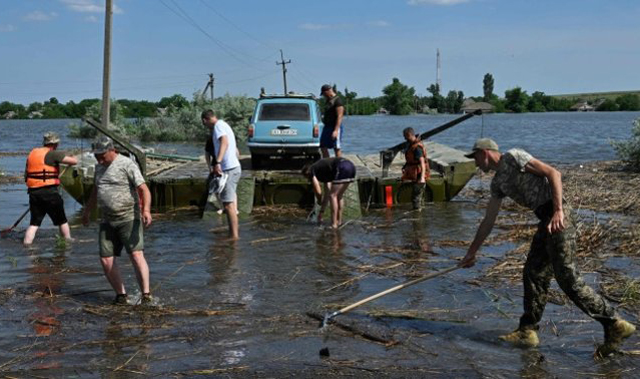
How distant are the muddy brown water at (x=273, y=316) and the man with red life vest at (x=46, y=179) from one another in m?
0.54

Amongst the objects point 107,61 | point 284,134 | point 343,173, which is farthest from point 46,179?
point 107,61

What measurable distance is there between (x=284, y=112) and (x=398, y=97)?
135 metres

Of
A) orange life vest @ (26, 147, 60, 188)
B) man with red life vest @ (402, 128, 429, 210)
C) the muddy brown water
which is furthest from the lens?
man with red life vest @ (402, 128, 429, 210)

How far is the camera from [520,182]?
5.92 metres

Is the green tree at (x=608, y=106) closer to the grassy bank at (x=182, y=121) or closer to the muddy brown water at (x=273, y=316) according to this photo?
the grassy bank at (x=182, y=121)

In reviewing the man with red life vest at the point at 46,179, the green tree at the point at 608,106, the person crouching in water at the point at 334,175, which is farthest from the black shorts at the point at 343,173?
the green tree at the point at 608,106

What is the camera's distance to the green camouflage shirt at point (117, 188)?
725cm

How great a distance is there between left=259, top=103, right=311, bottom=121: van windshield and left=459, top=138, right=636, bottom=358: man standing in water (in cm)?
1223

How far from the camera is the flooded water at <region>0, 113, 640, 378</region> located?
5.73m

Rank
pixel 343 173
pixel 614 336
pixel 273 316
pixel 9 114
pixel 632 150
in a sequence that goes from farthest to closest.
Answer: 1. pixel 9 114
2. pixel 632 150
3. pixel 343 173
4. pixel 273 316
5. pixel 614 336

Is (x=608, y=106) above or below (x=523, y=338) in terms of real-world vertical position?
above

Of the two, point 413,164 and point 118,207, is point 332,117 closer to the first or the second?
point 413,164

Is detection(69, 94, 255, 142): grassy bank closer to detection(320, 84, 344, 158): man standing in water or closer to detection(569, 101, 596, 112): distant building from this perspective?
detection(320, 84, 344, 158): man standing in water

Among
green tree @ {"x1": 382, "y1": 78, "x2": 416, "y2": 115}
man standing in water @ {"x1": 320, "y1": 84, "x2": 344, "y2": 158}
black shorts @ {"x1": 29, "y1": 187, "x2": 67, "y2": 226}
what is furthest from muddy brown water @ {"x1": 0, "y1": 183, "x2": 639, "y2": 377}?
green tree @ {"x1": 382, "y1": 78, "x2": 416, "y2": 115}
